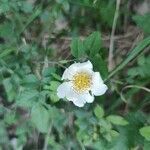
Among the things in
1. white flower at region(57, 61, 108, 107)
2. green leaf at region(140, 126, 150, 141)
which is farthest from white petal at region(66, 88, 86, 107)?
green leaf at region(140, 126, 150, 141)

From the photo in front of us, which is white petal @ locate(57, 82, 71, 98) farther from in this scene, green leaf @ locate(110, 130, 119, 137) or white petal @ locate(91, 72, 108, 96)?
green leaf @ locate(110, 130, 119, 137)

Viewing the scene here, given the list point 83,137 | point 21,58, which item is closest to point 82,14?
point 21,58

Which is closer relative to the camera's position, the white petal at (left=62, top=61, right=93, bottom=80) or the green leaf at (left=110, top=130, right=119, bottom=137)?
the white petal at (left=62, top=61, right=93, bottom=80)

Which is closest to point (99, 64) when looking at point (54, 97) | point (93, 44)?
point (93, 44)

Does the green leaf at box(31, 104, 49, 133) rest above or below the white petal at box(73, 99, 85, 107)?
below

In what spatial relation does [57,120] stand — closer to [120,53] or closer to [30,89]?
[30,89]

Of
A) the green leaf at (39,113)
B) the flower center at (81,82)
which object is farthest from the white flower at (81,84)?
the green leaf at (39,113)

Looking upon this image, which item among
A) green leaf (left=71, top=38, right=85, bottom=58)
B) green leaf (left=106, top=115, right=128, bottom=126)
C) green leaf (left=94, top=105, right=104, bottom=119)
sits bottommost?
green leaf (left=106, top=115, right=128, bottom=126)
